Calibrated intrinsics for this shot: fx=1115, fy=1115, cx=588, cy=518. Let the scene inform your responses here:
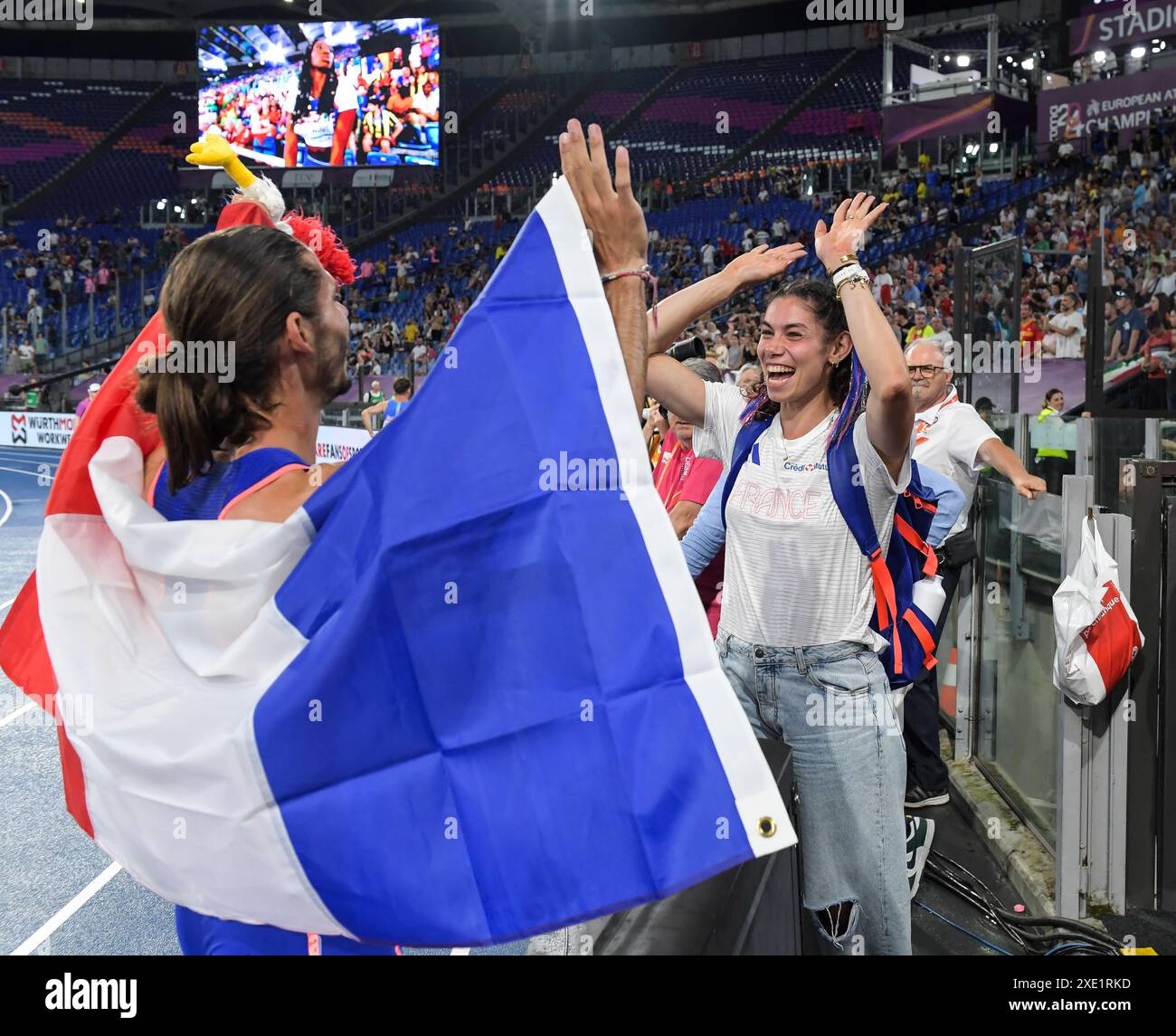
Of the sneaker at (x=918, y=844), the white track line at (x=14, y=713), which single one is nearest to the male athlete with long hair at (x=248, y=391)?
the sneaker at (x=918, y=844)

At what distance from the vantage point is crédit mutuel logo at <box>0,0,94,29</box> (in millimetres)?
33688

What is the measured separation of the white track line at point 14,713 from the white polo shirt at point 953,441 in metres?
5.39

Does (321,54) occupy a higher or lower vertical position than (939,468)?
higher

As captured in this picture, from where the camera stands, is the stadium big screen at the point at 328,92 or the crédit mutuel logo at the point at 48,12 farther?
the crédit mutuel logo at the point at 48,12

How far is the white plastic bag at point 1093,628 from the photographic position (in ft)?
13.1

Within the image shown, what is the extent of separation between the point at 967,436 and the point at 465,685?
4.28 m

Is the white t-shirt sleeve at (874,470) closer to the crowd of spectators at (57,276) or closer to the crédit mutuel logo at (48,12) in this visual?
the crowd of spectators at (57,276)

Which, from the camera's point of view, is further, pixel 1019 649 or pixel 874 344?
pixel 1019 649

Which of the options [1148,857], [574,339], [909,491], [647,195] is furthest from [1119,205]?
[574,339]

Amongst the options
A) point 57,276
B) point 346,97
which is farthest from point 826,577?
point 57,276

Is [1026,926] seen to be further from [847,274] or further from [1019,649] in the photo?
[847,274]

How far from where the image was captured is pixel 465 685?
1.59 m
